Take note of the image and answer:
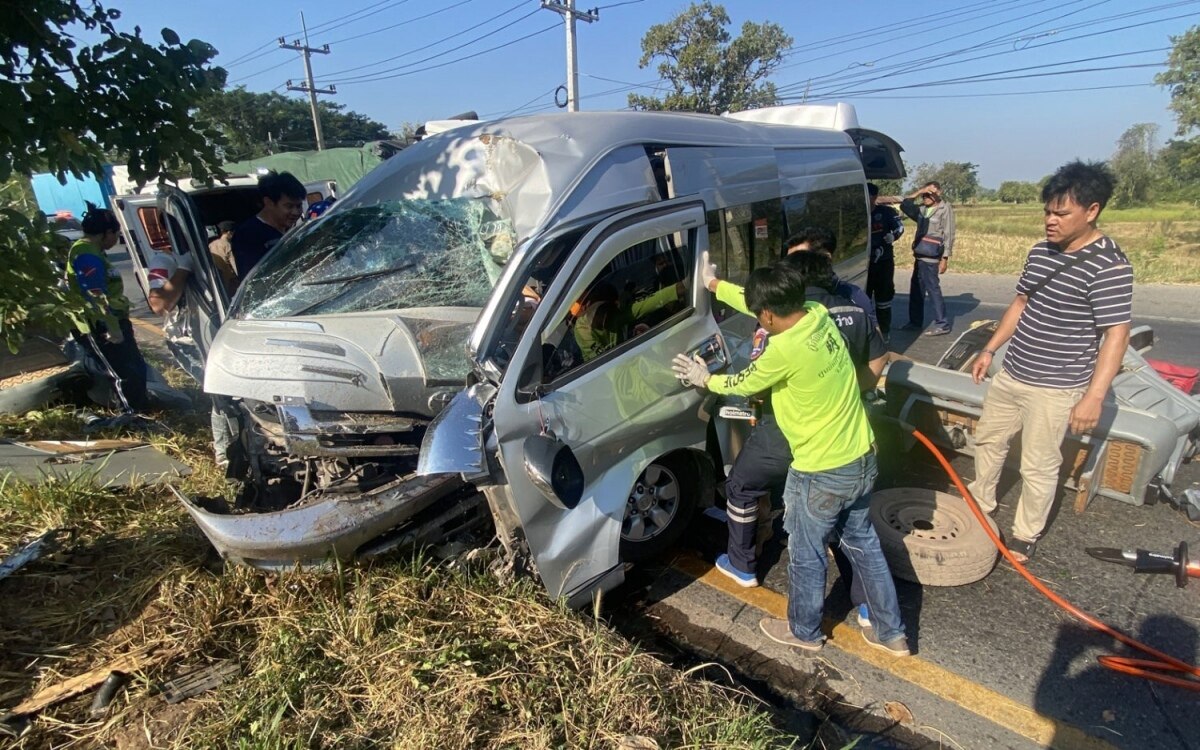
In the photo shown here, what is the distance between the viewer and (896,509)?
11.3 ft

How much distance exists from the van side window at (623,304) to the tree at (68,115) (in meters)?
2.11

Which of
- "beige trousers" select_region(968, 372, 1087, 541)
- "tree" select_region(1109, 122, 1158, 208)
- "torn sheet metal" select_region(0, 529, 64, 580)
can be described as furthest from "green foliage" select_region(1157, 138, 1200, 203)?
"torn sheet metal" select_region(0, 529, 64, 580)

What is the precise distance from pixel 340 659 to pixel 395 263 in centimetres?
182

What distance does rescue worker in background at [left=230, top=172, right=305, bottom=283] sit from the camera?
14.5ft

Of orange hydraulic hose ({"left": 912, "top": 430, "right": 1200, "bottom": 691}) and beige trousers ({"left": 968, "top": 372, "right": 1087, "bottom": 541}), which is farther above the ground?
beige trousers ({"left": 968, "top": 372, "right": 1087, "bottom": 541})

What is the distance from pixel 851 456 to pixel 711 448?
38.5 inches

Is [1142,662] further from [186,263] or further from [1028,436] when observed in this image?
[186,263]

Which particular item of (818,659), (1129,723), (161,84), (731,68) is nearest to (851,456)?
(818,659)

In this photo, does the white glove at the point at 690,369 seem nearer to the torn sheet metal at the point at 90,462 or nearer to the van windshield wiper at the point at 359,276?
the van windshield wiper at the point at 359,276

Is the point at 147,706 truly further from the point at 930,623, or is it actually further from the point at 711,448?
the point at 930,623

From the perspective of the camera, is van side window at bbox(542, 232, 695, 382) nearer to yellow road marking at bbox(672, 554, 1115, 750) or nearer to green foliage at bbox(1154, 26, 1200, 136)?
yellow road marking at bbox(672, 554, 1115, 750)

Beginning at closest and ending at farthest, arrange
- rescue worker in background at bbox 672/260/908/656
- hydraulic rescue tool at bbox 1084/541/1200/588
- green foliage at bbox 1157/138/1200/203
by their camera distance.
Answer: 1. rescue worker in background at bbox 672/260/908/656
2. hydraulic rescue tool at bbox 1084/541/1200/588
3. green foliage at bbox 1157/138/1200/203

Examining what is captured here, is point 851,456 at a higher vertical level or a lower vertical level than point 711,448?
higher

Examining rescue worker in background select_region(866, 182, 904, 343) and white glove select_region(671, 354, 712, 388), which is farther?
rescue worker in background select_region(866, 182, 904, 343)
